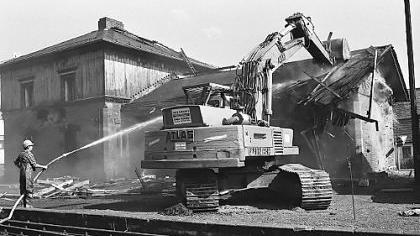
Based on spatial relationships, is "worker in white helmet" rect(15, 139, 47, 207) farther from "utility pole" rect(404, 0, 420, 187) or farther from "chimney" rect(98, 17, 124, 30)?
"chimney" rect(98, 17, 124, 30)

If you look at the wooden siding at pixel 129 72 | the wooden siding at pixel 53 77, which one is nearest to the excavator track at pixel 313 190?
the wooden siding at pixel 129 72

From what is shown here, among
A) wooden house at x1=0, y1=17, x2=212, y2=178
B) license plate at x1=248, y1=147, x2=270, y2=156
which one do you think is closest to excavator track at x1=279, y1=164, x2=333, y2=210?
license plate at x1=248, y1=147, x2=270, y2=156

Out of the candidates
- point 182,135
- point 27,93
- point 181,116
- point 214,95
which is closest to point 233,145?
point 182,135

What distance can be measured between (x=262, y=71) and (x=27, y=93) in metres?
25.4

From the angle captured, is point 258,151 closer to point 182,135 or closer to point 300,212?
point 300,212

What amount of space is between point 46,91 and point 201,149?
23725 mm

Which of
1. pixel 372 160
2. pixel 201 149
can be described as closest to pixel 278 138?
pixel 201 149

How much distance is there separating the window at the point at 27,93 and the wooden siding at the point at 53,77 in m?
0.31

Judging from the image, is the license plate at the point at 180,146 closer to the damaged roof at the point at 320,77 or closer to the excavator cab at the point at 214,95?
the excavator cab at the point at 214,95

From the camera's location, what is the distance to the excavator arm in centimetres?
1127

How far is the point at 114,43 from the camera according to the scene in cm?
2809

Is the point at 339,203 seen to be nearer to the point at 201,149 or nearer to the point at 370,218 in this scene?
the point at 370,218

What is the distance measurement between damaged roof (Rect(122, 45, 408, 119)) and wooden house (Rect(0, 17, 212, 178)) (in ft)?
5.65

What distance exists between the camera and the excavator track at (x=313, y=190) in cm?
1045
